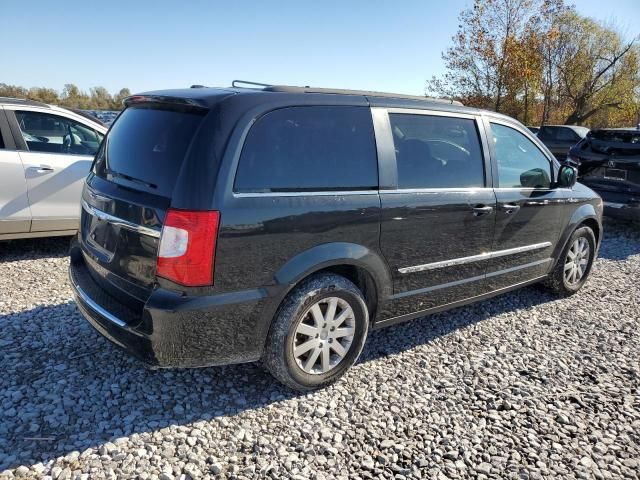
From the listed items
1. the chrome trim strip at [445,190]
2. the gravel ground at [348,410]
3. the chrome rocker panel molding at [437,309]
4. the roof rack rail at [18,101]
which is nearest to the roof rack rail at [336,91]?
the chrome trim strip at [445,190]

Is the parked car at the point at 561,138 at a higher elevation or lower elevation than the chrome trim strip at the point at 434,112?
higher

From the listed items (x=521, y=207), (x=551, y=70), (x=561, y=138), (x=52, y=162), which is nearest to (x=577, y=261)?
(x=521, y=207)

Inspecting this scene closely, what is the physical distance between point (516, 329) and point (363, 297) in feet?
5.80

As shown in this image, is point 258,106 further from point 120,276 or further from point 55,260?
point 55,260

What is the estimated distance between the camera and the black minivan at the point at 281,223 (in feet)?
8.30

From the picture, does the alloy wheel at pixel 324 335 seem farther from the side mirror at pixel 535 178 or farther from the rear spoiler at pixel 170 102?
the side mirror at pixel 535 178

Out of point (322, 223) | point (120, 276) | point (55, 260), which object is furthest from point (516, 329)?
point (55, 260)

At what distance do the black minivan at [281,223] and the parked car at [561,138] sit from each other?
43.4ft

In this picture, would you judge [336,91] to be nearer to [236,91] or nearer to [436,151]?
[236,91]

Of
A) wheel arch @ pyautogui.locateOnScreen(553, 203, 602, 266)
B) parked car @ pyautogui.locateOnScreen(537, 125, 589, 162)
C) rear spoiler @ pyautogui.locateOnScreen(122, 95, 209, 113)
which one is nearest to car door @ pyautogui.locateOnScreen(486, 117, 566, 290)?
wheel arch @ pyautogui.locateOnScreen(553, 203, 602, 266)

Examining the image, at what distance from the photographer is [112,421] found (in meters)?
2.71

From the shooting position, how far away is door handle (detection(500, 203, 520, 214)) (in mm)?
3913

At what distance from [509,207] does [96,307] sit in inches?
123

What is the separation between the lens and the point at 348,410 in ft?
9.65
